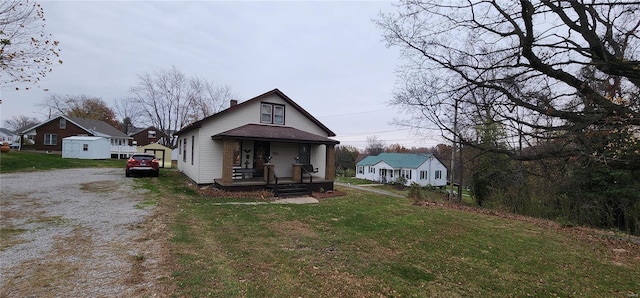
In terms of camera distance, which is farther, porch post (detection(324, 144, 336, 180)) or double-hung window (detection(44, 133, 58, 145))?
double-hung window (detection(44, 133, 58, 145))

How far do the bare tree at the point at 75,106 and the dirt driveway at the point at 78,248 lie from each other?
51.4m

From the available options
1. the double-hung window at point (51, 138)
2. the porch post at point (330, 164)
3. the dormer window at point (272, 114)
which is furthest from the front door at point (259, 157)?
the double-hung window at point (51, 138)

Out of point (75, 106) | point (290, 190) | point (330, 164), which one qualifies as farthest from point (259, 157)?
point (75, 106)

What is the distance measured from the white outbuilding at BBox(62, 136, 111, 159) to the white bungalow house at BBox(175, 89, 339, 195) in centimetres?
1951

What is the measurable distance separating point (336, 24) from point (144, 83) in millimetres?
32766

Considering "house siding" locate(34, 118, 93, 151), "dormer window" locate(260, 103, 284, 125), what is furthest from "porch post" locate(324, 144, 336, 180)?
"house siding" locate(34, 118, 93, 151)

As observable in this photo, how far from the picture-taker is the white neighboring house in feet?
123

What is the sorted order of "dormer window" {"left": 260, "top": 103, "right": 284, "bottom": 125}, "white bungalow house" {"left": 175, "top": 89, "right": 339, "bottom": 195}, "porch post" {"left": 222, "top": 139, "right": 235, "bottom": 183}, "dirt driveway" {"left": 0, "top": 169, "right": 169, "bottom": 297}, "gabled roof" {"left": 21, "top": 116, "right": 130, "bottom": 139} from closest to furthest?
"dirt driveway" {"left": 0, "top": 169, "right": 169, "bottom": 297}
"porch post" {"left": 222, "top": 139, "right": 235, "bottom": 183}
"white bungalow house" {"left": 175, "top": 89, "right": 339, "bottom": 195}
"dormer window" {"left": 260, "top": 103, "right": 284, "bottom": 125}
"gabled roof" {"left": 21, "top": 116, "right": 130, "bottom": 139}

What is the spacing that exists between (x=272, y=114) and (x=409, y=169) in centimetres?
2692

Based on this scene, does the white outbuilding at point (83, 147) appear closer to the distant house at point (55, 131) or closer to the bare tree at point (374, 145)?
the distant house at point (55, 131)

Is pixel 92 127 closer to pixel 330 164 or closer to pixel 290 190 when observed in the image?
pixel 290 190

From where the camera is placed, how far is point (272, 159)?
1510 cm

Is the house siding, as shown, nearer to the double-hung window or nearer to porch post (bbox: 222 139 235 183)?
the double-hung window

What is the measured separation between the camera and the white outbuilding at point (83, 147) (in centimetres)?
2838
